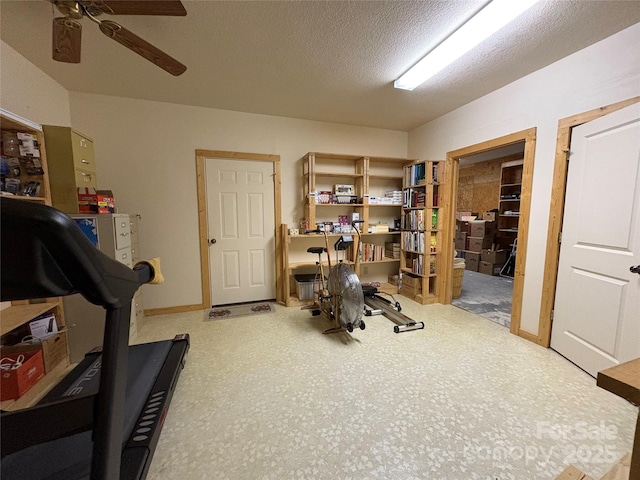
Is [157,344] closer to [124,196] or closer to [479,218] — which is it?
[124,196]

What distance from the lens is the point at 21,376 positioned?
1740 millimetres

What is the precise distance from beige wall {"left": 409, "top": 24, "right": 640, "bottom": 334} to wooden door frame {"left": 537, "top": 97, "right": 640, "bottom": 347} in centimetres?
6

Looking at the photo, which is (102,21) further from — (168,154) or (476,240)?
(476,240)

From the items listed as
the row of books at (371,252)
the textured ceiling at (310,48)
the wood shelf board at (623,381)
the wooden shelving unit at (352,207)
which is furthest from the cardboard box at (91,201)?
the wood shelf board at (623,381)

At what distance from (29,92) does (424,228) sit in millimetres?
4361

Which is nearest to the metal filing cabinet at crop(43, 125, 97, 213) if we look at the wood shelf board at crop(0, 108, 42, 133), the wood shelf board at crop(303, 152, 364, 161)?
the wood shelf board at crop(0, 108, 42, 133)

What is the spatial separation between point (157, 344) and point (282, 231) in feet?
6.36

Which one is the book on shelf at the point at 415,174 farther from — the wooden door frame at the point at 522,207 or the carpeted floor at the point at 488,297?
the carpeted floor at the point at 488,297

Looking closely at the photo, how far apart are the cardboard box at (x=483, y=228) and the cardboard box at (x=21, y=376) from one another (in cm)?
682

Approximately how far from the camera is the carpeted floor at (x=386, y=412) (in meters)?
1.34

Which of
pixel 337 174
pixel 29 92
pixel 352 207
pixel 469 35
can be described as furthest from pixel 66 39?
pixel 352 207

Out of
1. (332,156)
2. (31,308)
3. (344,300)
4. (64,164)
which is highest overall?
(332,156)

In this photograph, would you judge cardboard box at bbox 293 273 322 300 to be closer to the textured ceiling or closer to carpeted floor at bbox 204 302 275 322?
carpeted floor at bbox 204 302 275 322

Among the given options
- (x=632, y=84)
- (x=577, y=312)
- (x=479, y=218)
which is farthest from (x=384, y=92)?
(x=479, y=218)
